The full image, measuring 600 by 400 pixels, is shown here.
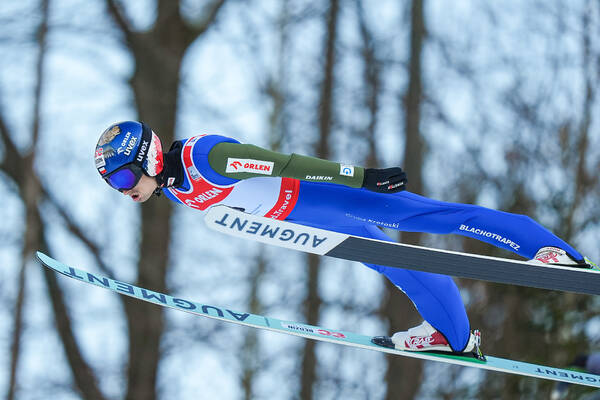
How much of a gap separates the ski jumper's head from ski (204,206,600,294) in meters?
0.54

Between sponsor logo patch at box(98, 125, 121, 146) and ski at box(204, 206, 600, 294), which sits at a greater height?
sponsor logo patch at box(98, 125, 121, 146)

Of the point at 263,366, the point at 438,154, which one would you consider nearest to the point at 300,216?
the point at 263,366

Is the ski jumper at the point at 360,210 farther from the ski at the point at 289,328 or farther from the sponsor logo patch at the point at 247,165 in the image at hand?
the ski at the point at 289,328

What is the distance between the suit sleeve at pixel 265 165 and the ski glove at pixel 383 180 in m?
0.09

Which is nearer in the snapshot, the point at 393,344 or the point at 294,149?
the point at 393,344

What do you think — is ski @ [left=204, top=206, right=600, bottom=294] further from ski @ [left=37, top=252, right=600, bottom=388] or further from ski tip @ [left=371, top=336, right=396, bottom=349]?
ski tip @ [left=371, top=336, right=396, bottom=349]

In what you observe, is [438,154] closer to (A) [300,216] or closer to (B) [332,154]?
(B) [332,154]

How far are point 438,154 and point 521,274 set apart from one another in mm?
8934

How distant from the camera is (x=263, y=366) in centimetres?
1092

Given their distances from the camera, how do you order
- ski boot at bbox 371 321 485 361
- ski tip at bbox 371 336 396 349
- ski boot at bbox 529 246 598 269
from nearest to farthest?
1. ski boot at bbox 529 246 598 269
2. ski boot at bbox 371 321 485 361
3. ski tip at bbox 371 336 396 349

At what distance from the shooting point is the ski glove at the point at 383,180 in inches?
136

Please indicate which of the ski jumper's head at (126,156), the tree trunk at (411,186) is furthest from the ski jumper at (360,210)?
the tree trunk at (411,186)

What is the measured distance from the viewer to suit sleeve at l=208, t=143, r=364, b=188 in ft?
11.0

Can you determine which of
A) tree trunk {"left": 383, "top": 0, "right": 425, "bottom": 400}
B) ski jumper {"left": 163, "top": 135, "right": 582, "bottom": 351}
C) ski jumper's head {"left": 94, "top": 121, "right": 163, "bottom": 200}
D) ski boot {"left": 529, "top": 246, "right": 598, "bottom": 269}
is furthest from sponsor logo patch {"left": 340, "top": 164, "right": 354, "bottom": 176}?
tree trunk {"left": 383, "top": 0, "right": 425, "bottom": 400}
